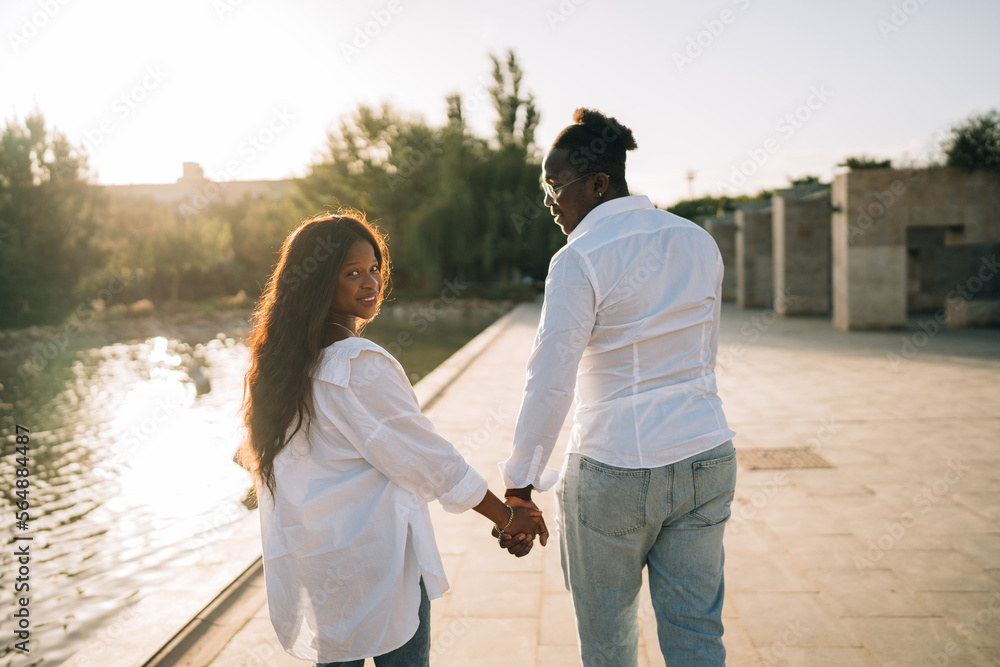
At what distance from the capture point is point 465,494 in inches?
66.8

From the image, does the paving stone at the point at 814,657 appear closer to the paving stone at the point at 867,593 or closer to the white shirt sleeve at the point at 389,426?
the paving stone at the point at 867,593

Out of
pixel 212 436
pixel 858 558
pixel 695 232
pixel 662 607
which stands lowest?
pixel 212 436

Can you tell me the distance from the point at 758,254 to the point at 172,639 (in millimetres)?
20177

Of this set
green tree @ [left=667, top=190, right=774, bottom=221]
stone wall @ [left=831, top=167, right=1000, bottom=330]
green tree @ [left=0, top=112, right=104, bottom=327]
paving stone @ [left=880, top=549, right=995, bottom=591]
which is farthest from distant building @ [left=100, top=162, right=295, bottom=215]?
paving stone @ [left=880, top=549, right=995, bottom=591]

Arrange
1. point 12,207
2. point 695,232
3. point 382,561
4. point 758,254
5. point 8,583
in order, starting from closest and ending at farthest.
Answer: point 382,561 → point 695,232 → point 8,583 → point 758,254 → point 12,207

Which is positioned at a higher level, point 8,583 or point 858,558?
point 858,558

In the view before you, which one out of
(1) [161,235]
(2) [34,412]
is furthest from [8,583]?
(1) [161,235]

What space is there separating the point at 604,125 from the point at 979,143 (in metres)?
14.6

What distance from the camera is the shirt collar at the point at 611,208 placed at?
1.74 metres

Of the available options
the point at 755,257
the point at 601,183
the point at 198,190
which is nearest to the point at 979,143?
the point at 755,257

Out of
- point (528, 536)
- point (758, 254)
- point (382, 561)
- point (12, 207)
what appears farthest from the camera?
point (12, 207)

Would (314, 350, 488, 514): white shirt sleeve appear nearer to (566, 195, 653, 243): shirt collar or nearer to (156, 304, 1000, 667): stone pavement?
(566, 195, 653, 243): shirt collar

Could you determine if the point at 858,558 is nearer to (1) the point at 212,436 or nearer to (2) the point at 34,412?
(1) the point at 212,436

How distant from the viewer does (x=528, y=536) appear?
1.89 m
